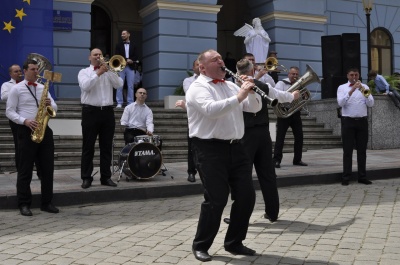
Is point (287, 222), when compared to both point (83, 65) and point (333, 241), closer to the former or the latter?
point (333, 241)

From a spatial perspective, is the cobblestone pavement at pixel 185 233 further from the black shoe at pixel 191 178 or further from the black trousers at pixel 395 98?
the black trousers at pixel 395 98

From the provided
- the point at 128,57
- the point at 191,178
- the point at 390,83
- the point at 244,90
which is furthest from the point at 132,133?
the point at 390,83

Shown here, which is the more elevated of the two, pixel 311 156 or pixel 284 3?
pixel 284 3

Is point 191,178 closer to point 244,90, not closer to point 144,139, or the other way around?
point 144,139

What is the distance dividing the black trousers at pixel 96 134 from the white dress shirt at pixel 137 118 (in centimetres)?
161

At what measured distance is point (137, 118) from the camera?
444 inches

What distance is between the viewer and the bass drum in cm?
1012

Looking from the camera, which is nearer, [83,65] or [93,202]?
[93,202]

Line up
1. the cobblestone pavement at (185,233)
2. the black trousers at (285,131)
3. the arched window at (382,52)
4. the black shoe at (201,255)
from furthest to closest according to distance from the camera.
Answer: the arched window at (382,52) < the black trousers at (285,131) < the cobblestone pavement at (185,233) < the black shoe at (201,255)

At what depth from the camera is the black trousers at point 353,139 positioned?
1068cm

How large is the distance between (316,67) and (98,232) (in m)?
15.2

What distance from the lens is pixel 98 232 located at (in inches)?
271

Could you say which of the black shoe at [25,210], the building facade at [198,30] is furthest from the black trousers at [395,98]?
the black shoe at [25,210]

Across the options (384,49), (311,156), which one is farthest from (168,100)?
(384,49)
